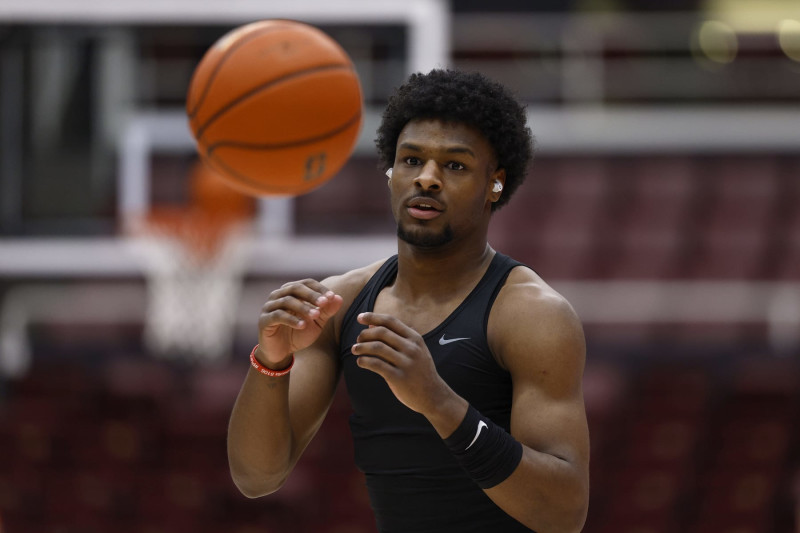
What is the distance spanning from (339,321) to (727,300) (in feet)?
22.6

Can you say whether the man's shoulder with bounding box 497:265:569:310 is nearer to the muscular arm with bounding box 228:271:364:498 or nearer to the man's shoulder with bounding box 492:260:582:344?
the man's shoulder with bounding box 492:260:582:344

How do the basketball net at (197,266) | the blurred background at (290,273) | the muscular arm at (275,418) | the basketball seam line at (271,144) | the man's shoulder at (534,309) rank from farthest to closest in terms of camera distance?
the blurred background at (290,273), the basketball net at (197,266), the basketball seam line at (271,144), the muscular arm at (275,418), the man's shoulder at (534,309)

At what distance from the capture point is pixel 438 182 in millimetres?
2820

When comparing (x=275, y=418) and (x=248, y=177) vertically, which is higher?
(x=248, y=177)

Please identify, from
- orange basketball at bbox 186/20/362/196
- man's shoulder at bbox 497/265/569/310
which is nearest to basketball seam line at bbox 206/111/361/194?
orange basketball at bbox 186/20/362/196

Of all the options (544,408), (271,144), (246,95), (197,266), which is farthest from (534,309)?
(197,266)

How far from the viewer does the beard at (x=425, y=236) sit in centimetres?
285

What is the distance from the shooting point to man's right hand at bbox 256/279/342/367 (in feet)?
8.75

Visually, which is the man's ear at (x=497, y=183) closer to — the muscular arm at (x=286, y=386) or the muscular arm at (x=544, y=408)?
the muscular arm at (x=544, y=408)

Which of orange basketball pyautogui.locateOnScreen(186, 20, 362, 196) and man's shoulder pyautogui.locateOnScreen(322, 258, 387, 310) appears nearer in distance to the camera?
man's shoulder pyautogui.locateOnScreen(322, 258, 387, 310)

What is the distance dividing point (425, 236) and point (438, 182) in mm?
136

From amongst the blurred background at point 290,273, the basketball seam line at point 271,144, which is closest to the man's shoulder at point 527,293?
the basketball seam line at point 271,144

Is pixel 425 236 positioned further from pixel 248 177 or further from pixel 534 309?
pixel 248 177

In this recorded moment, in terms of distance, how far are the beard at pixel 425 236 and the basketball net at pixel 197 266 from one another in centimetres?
517
